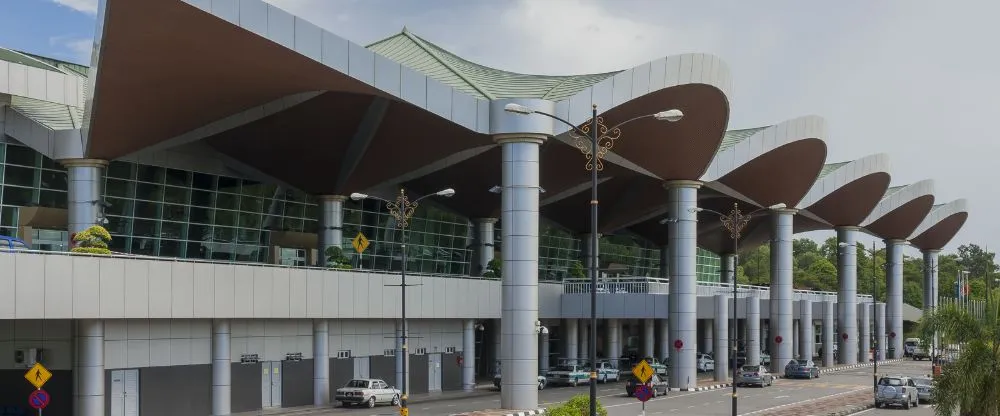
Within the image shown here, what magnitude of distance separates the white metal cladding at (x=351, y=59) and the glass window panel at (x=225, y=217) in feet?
67.6

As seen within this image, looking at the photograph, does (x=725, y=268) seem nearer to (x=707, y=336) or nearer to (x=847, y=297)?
(x=847, y=297)

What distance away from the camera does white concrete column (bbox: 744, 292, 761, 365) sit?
7712 cm

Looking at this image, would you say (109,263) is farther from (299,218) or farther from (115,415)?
(299,218)

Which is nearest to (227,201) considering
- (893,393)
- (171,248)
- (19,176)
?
(171,248)

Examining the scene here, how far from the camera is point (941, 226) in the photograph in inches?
4656

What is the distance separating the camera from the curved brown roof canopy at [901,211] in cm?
10031

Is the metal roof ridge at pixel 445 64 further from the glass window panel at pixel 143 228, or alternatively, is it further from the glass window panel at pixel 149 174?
the glass window panel at pixel 143 228

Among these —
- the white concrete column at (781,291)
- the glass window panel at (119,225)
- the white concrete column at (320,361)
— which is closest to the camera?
the white concrete column at (320,361)

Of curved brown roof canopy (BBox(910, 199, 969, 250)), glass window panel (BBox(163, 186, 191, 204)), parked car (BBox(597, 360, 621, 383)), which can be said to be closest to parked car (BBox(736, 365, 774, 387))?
parked car (BBox(597, 360, 621, 383))

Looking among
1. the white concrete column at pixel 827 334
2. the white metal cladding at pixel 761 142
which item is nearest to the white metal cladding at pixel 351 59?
the white metal cladding at pixel 761 142

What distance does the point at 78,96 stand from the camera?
56.7 m

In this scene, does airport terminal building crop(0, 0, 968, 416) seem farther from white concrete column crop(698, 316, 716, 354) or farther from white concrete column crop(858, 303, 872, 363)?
white concrete column crop(858, 303, 872, 363)

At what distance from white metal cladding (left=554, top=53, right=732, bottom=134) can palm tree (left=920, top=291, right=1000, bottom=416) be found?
1763 cm

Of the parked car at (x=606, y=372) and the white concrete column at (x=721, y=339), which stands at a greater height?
the white concrete column at (x=721, y=339)
